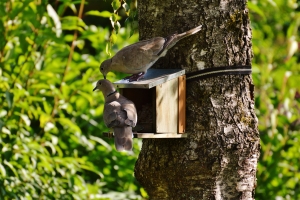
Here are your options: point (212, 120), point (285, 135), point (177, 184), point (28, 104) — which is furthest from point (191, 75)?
point (285, 135)

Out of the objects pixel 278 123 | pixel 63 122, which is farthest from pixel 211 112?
pixel 278 123

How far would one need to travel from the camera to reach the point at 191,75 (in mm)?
3381

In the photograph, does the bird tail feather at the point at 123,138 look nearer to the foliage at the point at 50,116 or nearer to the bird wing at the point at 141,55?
the bird wing at the point at 141,55

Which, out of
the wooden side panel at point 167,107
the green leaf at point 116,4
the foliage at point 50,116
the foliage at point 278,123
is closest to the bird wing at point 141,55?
the wooden side panel at point 167,107

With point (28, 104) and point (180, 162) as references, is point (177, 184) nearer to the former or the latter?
point (180, 162)

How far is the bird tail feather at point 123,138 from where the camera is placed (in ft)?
10.4

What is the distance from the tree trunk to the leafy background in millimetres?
1325

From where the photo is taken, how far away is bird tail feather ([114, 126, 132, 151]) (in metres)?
3.17

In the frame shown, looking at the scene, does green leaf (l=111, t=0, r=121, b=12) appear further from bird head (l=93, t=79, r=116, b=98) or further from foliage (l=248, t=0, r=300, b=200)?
foliage (l=248, t=0, r=300, b=200)

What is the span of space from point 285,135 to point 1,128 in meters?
2.65

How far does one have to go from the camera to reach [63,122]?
4.96 metres

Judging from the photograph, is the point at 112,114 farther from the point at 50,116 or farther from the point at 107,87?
the point at 50,116

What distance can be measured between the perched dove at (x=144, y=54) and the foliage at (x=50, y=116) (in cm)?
130

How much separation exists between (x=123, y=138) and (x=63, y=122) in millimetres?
1866
